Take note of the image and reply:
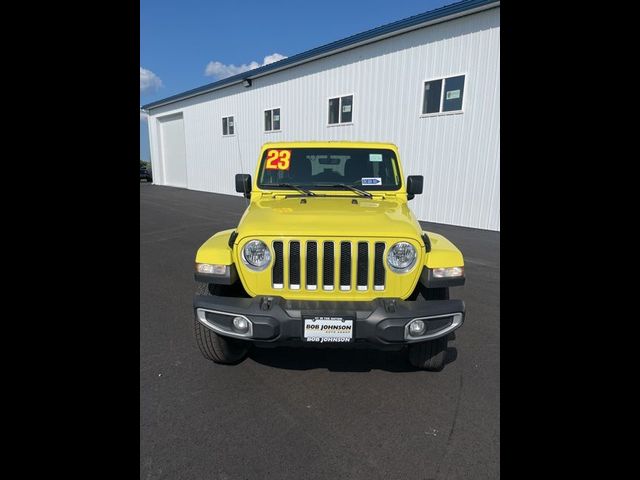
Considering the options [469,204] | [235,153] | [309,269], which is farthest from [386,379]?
[235,153]

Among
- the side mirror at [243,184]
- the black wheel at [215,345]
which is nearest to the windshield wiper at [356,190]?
the side mirror at [243,184]

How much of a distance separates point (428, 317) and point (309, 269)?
33.4 inches

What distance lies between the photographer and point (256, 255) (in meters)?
2.27

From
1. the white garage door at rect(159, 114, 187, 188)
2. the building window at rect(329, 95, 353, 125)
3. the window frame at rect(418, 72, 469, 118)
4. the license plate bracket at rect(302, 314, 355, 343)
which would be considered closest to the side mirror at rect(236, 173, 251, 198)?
the license plate bracket at rect(302, 314, 355, 343)

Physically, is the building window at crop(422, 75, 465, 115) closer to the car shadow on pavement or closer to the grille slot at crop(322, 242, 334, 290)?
the car shadow on pavement

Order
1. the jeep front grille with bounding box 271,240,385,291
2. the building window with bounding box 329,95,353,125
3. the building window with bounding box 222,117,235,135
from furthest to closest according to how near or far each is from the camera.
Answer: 1. the building window with bounding box 222,117,235,135
2. the building window with bounding box 329,95,353,125
3. the jeep front grille with bounding box 271,240,385,291

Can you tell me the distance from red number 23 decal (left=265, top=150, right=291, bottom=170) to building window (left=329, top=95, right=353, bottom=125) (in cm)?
808

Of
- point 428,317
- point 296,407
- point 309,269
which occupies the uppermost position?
point 309,269

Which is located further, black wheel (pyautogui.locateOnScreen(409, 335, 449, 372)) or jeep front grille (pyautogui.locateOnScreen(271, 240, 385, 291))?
black wheel (pyautogui.locateOnScreen(409, 335, 449, 372))

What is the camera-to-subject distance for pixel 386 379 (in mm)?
2580

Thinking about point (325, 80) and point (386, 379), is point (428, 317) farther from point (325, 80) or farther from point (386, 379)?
point (325, 80)

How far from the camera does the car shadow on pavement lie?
2.73 metres
